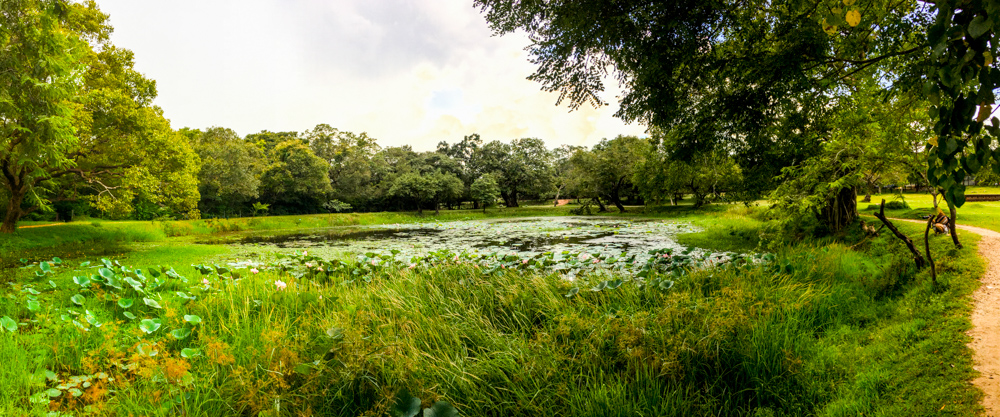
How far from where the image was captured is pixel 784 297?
4535 mm

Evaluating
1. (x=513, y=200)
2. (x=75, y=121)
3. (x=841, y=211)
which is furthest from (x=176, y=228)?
(x=513, y=200)

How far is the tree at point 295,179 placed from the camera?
3409 cm

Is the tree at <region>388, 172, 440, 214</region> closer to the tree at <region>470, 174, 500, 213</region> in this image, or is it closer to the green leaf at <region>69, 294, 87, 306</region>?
the tree at <region>470, 174, 500, 213</region>

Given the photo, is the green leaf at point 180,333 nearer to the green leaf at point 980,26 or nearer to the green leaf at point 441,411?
the green leaf at point 441,411

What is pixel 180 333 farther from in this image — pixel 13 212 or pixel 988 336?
pixel 13 212

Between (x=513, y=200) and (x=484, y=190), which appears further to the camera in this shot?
(x=513, y=200)

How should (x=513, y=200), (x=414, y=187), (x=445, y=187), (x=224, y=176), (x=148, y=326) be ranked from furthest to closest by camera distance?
(x=513, y=200) < (x=445, y=187) < (x=414, y=187) < (x=224, y=176) < (x=148, y=326)

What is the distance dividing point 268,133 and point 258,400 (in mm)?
51702

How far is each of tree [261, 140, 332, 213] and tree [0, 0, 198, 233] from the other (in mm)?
17205

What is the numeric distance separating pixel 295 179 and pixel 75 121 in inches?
915

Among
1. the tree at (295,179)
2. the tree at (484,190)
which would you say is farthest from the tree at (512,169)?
the tree at (295,179)

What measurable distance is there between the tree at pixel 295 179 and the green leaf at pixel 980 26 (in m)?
37.1

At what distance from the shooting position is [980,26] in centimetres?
95

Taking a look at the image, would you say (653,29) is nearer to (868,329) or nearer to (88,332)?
(868,329)
